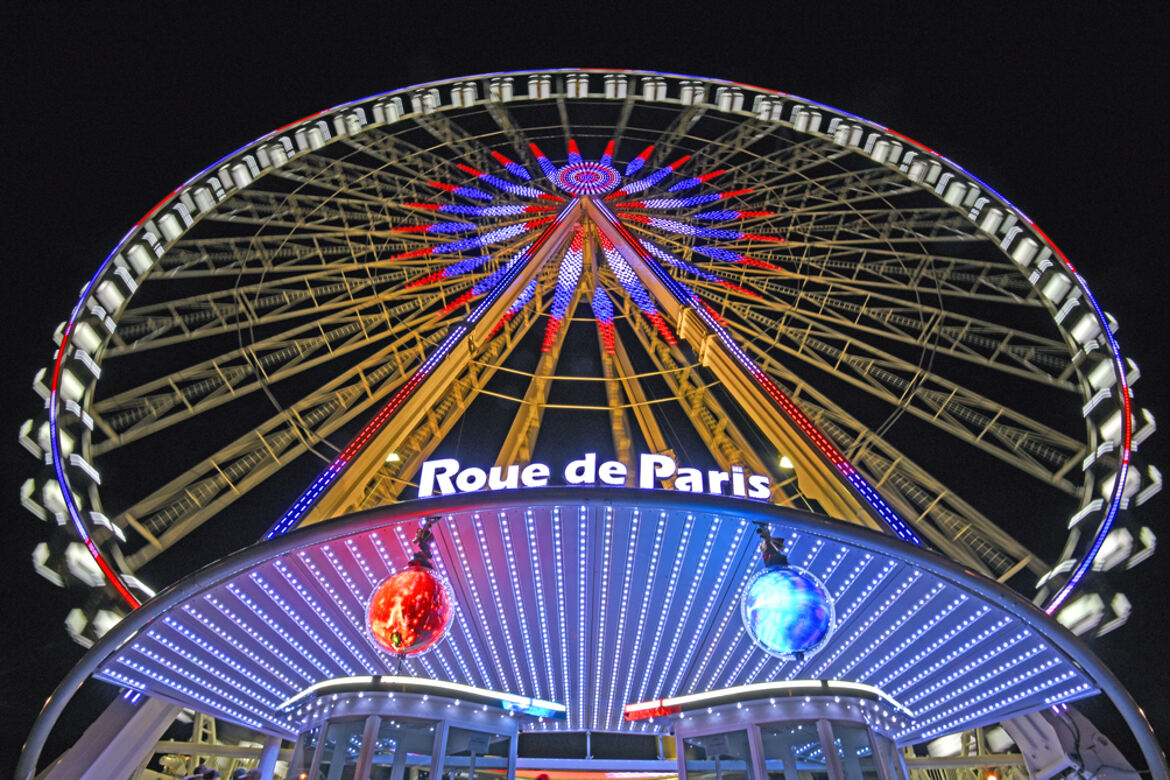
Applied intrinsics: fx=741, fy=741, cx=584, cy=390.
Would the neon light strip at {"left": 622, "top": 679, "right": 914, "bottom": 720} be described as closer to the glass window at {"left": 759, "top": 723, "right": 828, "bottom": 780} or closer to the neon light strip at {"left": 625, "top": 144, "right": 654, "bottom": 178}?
the glass window at {"left": 759, "top": 723, "right": 828, "bottom": 780}

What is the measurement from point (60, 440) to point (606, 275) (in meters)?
11.4

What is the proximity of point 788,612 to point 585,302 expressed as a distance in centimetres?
1077

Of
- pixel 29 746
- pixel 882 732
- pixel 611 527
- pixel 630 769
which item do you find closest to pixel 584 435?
pixel 630 769

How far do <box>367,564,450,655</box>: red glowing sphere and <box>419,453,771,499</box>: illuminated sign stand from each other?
38.2 inches

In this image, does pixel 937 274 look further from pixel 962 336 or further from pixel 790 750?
pixel 790 750

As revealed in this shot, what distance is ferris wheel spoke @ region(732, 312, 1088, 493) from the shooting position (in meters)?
12.2

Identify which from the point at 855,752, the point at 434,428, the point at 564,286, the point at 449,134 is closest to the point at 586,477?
the point at 434,428

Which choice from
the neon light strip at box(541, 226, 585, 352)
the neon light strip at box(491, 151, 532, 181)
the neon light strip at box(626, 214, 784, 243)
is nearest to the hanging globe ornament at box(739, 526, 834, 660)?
the neon light strip at box(541, 226, 585, 352)

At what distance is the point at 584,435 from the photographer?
2325 cm

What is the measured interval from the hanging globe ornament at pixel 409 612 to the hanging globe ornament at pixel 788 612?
3033mm

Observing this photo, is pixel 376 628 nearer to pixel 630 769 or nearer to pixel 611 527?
pixel 611 527

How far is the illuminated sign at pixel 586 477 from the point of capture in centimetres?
791

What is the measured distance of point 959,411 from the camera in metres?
13.1

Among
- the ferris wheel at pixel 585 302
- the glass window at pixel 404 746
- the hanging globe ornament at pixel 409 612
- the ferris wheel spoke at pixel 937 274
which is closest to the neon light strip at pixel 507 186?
the ferris wheel at pixel 585 302
